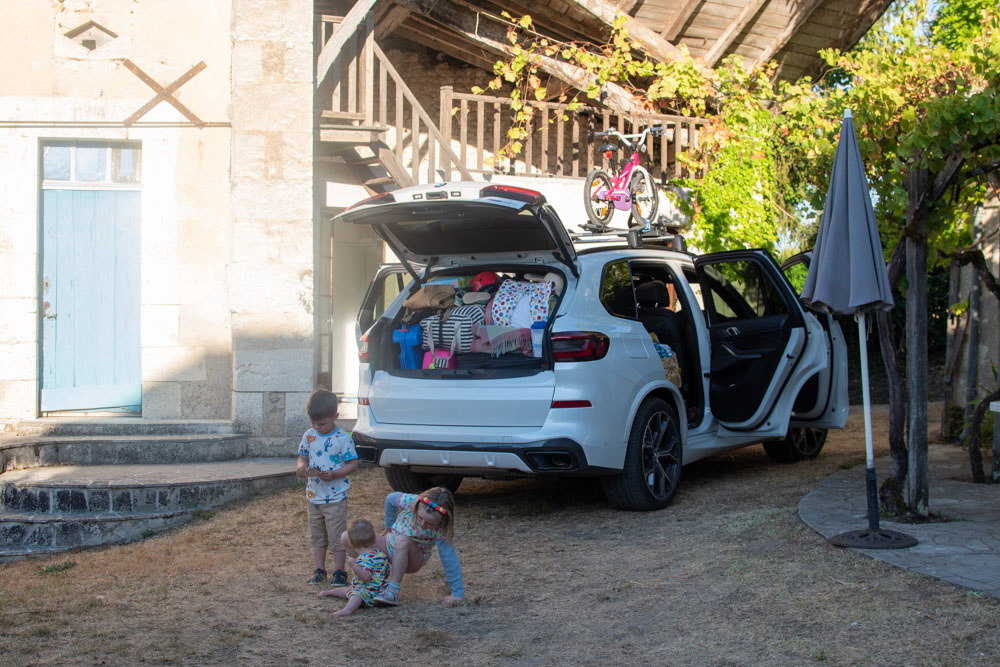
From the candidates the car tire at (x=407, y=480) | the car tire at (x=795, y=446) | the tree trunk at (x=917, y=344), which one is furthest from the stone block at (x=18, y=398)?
the tree trunk at (x=917, y=344)

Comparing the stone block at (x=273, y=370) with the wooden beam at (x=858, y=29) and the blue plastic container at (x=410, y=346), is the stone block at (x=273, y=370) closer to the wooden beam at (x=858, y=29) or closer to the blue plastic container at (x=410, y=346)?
the blue plastic container at (x=410, y=346)

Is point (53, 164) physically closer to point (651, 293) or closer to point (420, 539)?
point (651, 293)

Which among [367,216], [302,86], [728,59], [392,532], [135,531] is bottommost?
[135,531]

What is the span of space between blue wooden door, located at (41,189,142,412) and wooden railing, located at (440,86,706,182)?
164 inches

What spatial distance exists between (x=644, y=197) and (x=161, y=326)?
5908mm

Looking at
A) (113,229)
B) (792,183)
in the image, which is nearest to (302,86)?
(113,229)

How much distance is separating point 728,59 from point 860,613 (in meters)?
10.5

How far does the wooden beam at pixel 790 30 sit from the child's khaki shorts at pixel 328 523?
10.8 m

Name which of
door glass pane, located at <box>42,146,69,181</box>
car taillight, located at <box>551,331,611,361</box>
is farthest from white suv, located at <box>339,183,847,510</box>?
door glass pane, located at <box>42,146,69,181</box>

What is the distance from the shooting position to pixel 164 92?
8844 millimetres

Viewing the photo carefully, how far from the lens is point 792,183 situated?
→ 14.1 m

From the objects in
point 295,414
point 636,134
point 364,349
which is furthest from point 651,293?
point 636,134

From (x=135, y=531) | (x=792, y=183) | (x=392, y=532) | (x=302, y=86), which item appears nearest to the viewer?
(x=392, y=532)

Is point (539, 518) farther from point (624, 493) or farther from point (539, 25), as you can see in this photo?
point (539, 25)
